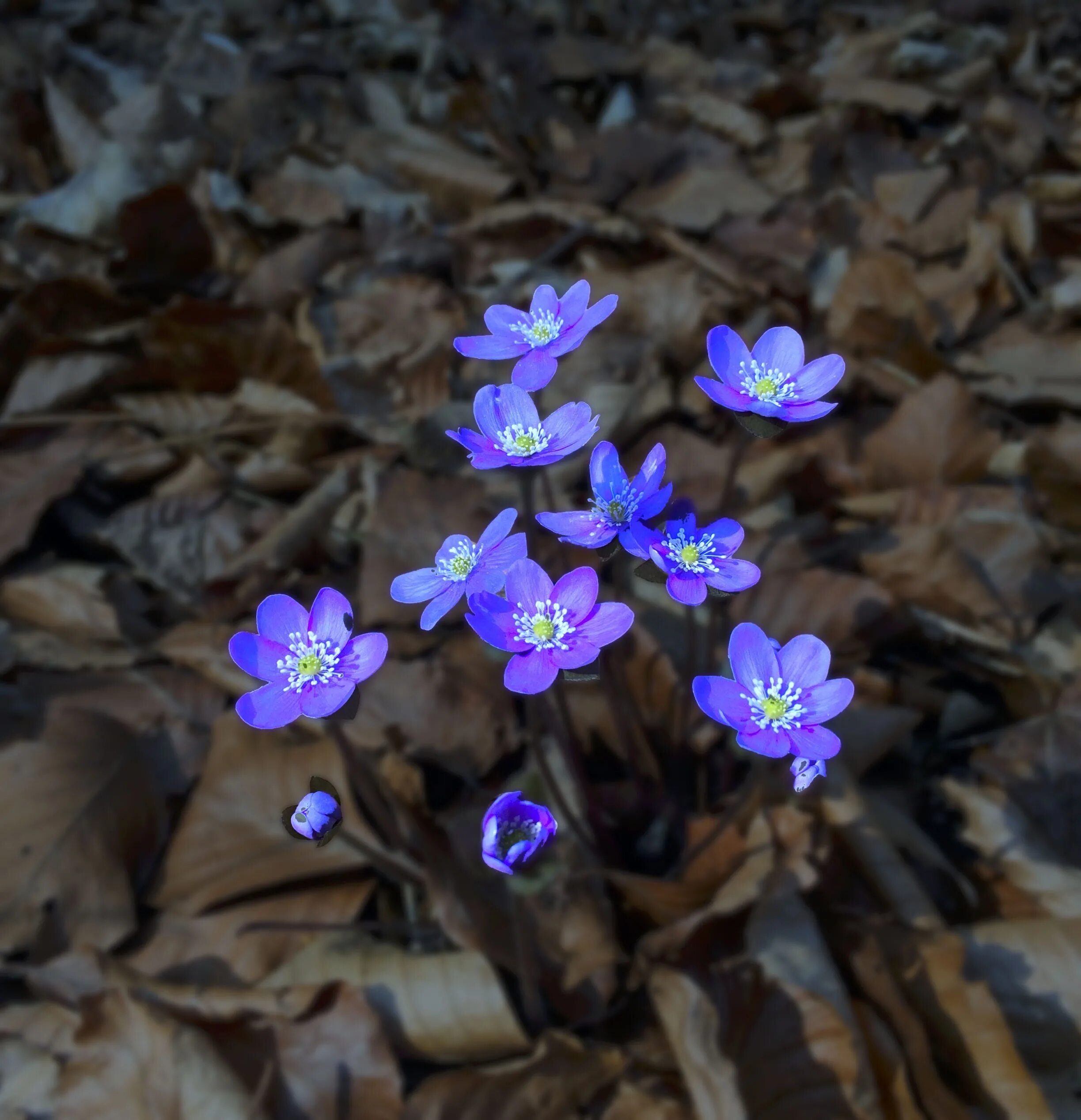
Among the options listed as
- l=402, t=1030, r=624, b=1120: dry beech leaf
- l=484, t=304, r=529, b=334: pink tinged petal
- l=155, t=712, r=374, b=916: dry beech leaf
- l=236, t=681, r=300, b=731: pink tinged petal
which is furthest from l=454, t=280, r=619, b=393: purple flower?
l=402, t=1030, r=624, b=1120: dry beech leaf

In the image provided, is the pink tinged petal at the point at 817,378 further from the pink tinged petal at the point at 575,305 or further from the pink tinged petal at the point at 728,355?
the pink tinged petal at the point at 575,305

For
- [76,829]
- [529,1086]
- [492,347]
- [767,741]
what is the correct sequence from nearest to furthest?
[767,741], [492,347], [529,1086], [76,829]

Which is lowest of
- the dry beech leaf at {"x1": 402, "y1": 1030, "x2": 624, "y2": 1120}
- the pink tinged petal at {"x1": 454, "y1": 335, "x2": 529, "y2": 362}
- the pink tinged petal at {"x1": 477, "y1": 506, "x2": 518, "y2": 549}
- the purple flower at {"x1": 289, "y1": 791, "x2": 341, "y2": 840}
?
the dry beech leaf at {"x1": 402, "y1": 1030, "x2": 624, "y2": 1120}

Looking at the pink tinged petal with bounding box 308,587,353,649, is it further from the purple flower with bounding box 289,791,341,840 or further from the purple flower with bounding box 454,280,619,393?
the purple flower with bounding box 454,280,619,393

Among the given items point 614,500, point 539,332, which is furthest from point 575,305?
point 614,500

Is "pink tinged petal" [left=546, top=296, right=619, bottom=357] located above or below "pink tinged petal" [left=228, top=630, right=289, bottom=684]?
above

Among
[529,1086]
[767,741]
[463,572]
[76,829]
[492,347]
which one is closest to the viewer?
[767,741]

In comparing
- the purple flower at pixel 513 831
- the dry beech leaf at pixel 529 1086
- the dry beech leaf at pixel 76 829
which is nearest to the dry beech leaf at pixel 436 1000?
the dry beech leaf at pixel 529 1086

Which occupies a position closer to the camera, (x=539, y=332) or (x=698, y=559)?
(x=698, y=559)

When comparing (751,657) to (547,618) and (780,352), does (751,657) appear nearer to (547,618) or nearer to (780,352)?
(547,618)
